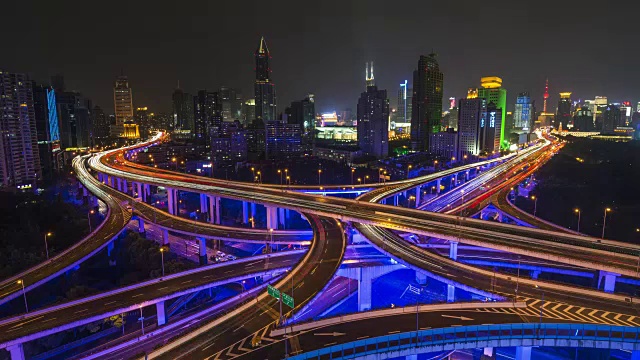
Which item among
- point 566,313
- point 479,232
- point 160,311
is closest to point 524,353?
point 566,313

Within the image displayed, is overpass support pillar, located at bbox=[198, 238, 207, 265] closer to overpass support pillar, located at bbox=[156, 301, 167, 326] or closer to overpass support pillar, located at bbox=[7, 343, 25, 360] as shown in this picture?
overpass support pillar, located at bbox=[156, 301, 167, 326]

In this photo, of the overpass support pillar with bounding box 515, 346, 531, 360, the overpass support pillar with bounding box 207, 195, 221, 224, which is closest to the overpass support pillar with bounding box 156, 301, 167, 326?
the overpass support pillar with bounding box 515, 346, 531, 360

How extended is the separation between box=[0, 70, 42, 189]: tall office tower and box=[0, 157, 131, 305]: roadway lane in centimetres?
3799

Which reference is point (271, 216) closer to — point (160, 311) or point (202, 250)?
point (202, 250)

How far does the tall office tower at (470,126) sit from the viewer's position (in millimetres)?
178375

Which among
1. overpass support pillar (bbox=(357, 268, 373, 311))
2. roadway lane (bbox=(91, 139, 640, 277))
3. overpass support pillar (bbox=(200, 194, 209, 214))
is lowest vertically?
overpass support pillar (bbox=(357, 268, 373, 311))

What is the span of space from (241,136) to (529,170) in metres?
107

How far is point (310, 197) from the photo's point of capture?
225ft

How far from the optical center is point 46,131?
136625mm

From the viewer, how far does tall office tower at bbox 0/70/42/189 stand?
9825cm

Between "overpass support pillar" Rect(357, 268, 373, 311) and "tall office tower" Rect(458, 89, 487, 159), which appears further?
"tall office tower" Rect(458, 89, 487, 159)

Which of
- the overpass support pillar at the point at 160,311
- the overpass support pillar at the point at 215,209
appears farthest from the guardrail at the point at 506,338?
the overpass support pillar at the point at 215,209

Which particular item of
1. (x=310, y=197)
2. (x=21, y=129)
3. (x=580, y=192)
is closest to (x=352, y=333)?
(x=310, y=197)

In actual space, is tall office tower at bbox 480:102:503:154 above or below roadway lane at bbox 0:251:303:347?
above
